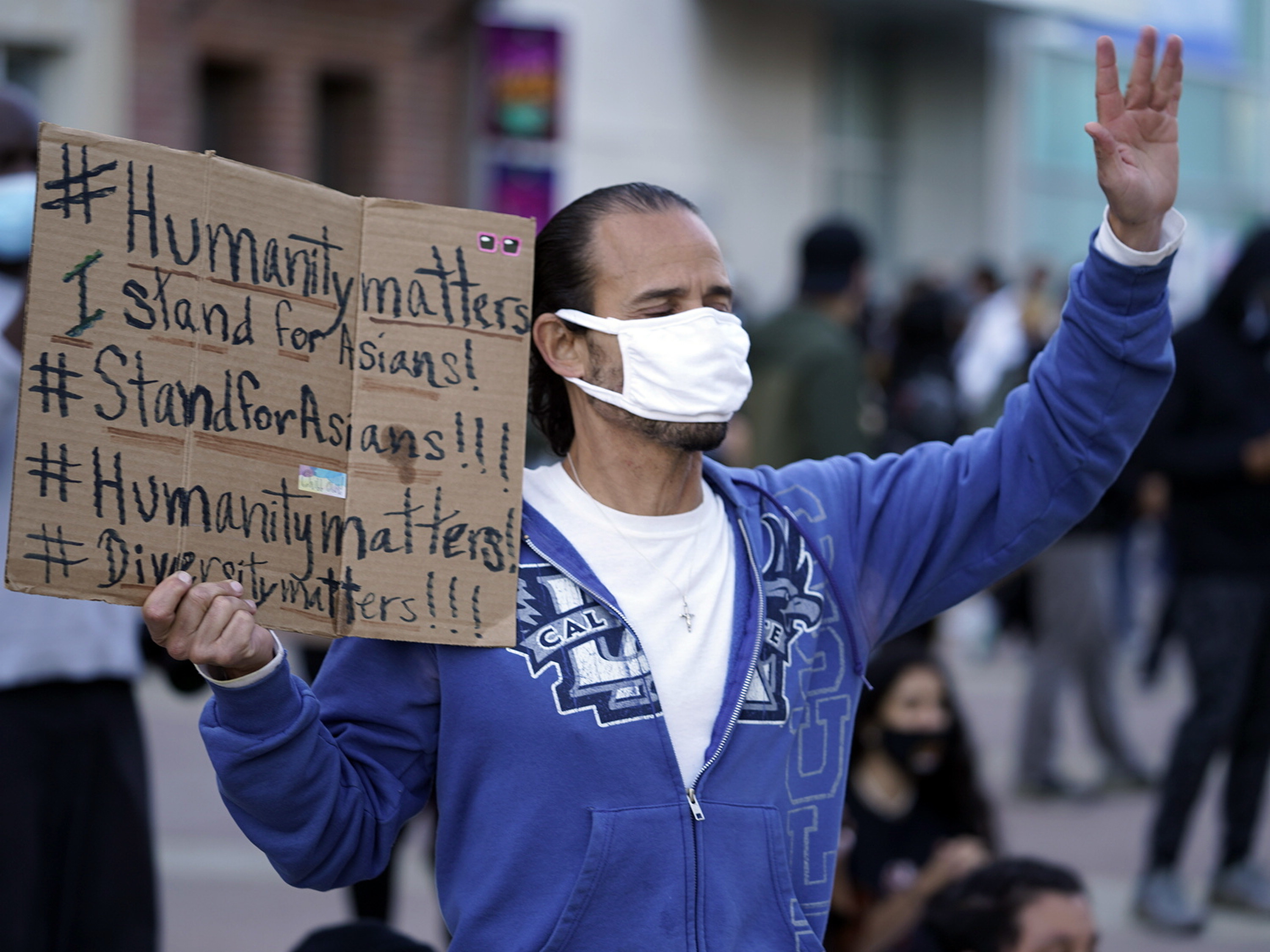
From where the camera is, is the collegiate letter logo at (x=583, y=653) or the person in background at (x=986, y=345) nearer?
the collegiate letter logo at (x=583, y=653)

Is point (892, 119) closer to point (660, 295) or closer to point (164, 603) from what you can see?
point (660, 295)

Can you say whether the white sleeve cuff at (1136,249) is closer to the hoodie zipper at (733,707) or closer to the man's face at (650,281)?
the man's face at (650,281)

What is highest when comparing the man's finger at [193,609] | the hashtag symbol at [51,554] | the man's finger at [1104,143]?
the man's finger at [1104,143]

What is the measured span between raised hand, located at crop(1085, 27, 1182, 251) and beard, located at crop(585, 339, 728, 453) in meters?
0.62

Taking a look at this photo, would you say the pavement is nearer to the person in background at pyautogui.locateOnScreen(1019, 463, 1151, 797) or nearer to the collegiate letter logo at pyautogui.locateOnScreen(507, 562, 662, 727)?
the person in background at pyautogui.locateOnScreen(1019, 463, 1151, 797)

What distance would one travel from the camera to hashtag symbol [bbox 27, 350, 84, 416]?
2.10 m

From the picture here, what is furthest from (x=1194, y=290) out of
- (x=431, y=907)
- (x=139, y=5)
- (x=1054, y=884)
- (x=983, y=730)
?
(x=1054, y=884)

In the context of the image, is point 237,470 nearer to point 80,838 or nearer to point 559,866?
point 559,866

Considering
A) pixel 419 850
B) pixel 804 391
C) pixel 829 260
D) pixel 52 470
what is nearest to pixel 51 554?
pixel 52 470

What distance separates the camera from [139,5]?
11859 mm

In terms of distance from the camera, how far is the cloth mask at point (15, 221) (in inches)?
134

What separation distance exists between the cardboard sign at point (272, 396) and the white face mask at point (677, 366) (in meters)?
0.14

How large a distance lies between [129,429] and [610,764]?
2.42 ft

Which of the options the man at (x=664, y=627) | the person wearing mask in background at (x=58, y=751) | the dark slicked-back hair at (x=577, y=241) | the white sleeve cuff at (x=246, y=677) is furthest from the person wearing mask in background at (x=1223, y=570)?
the white sleeve cuff at (x=246, y=677)
